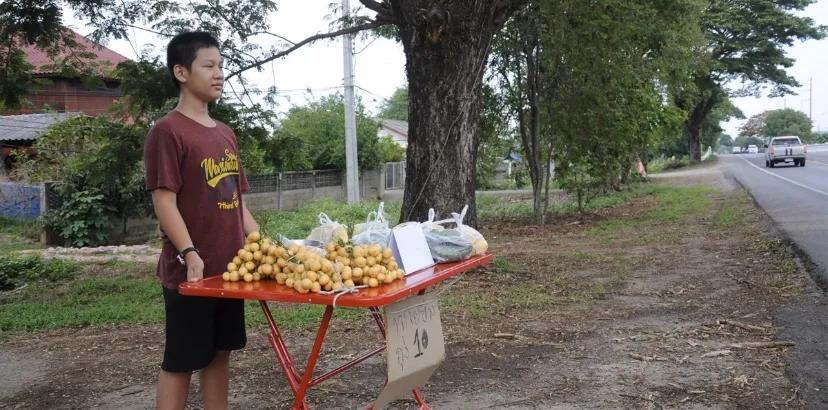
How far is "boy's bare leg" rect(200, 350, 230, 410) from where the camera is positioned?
3.34 meters

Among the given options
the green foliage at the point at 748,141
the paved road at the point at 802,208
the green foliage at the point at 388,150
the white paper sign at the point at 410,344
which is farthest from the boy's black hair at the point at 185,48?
the green foliage at the point at 748,141

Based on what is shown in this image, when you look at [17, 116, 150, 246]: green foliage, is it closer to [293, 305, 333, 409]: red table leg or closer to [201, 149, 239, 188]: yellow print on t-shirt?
[201, 149, 239, 188]: yellow print on t-shirt

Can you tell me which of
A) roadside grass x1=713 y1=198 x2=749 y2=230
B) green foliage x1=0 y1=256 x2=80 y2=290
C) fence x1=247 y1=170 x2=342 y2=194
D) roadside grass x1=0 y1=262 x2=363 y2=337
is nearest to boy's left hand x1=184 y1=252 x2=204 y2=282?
roadside grass x1=0 y1=262 x2=363 y2=337

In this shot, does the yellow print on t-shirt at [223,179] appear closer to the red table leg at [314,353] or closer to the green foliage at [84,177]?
the red table leg at [314,353]

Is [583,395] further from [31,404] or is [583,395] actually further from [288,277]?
[31,404]

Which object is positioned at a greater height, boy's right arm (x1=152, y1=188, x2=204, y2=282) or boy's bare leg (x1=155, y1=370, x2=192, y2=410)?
boy's right arm (x1=152, y1=188, x2=204, y2=282)

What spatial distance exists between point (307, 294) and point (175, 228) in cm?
68

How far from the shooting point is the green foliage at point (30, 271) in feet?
31.0

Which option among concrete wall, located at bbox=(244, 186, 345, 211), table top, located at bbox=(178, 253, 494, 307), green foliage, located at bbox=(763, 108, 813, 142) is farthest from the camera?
green foliage, located at bbox=(763, 108, 813, 142)

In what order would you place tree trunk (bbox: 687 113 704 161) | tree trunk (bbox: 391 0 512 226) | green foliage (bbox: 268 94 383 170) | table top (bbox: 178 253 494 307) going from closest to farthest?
table top (bbox: 178 253 494 307)
tree trunk (bbox: 391 0 512 226)
green foliage (bbox: 268 94 383 170)
tree trunk (bbox: 687 113 704 161)

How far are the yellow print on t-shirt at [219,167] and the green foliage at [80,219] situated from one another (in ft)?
43.1

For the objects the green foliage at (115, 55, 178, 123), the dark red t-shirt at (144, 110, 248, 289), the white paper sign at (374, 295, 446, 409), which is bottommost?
the white paper sign at (374, 295, 446, 409)

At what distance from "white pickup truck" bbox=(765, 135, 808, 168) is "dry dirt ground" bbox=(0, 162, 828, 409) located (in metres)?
29.8

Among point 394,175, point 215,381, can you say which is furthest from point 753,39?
point 215,381
